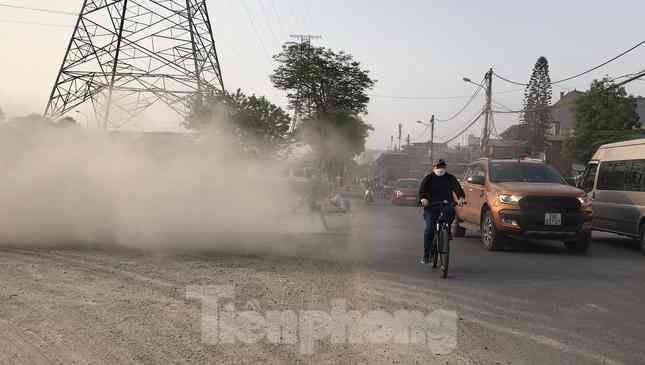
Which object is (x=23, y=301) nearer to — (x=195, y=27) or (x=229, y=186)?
(x=229, y=186)

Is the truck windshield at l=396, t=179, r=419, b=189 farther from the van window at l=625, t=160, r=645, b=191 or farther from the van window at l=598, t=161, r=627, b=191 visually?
the van window at l=625, t=160, r=645, b=191

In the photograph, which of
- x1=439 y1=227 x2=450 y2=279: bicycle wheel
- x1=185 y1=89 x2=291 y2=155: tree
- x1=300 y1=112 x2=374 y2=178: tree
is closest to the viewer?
x1=439 y1=227 x2=450 y2=279: bicycle wheel

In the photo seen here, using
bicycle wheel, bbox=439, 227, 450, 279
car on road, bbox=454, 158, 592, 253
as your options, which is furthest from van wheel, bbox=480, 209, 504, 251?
bicycle wheel, bbox=439, 227, 450, 279

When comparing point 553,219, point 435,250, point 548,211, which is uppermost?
point 548,211

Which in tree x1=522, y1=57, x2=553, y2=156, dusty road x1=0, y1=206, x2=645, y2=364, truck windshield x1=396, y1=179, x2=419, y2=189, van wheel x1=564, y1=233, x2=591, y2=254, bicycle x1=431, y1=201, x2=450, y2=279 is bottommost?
dusty road x1=0, y1=206, x2=645, y2=364

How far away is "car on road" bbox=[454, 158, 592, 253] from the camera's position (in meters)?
10.3

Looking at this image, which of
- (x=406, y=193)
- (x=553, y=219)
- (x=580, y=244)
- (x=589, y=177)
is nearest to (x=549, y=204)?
(x=553, y=219)

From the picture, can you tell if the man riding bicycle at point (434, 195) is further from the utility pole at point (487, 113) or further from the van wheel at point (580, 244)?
the utility pole at point (487, 113)

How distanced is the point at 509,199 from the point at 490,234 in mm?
800

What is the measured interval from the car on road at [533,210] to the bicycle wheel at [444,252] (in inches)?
112

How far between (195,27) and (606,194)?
22.4m

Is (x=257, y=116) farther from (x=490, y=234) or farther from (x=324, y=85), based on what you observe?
(x=490, y=234)

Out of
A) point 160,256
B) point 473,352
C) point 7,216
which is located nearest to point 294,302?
point 473,352

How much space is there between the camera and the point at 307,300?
19.5ft
